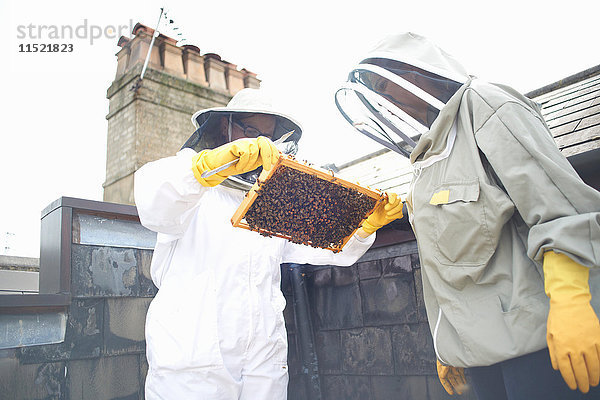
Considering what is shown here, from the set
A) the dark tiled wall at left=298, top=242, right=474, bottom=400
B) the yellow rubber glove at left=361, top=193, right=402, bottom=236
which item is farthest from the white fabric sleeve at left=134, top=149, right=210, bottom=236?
the dark tiled wall at left=298, top=242, right=474, bottom=400

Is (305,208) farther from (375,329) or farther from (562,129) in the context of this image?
(562,129)

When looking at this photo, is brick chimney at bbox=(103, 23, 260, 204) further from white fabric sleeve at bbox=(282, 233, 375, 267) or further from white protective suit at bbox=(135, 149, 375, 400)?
white protective suit at bbox=(135, 149, 375, 400)

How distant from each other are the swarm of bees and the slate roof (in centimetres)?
73

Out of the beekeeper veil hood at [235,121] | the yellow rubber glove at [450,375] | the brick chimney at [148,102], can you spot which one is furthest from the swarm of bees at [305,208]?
the brick chimney at [148,102]

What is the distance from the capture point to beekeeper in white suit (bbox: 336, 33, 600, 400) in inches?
45.7

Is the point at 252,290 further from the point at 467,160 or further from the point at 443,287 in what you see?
the point at 467,160

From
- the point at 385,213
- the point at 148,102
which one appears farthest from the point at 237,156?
the point at 148,102

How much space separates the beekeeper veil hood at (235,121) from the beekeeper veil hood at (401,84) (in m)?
0.54

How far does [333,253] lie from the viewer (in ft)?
8.57

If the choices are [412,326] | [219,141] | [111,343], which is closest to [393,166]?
[412,326]

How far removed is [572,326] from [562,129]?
176 cm

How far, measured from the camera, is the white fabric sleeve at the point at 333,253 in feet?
8.46

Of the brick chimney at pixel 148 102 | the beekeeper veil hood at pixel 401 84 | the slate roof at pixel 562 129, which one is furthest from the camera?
the brick chimney at pixel 148 102

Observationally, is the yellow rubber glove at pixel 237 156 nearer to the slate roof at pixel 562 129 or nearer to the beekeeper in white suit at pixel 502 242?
the beekeeper in white suit at pixel 502 242
